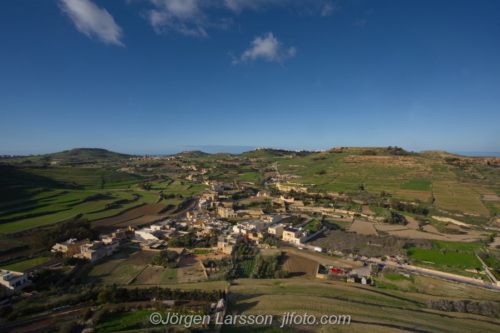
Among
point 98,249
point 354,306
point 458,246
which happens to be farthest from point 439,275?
point 98,249

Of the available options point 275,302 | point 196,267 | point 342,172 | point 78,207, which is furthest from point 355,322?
point 342,172

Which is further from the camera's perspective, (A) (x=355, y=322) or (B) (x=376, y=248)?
(B) (x=376, y=248)

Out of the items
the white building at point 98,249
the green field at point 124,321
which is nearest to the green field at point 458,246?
the green field at point 124,321

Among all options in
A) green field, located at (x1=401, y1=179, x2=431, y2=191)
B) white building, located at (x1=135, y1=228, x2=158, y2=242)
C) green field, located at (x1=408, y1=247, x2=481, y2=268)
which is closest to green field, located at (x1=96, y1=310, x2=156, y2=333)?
white building, located at (x1=135, y1=228, x2=158, y2=242)

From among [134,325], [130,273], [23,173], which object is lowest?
[130,273]

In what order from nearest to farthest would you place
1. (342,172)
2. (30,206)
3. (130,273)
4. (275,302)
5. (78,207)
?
(275,302) → (130,273) → (30,206) → (78,207) → (342,172)

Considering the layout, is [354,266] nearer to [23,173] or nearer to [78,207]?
[78,207]

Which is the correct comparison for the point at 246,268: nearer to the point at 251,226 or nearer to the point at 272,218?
the point at 251,226
